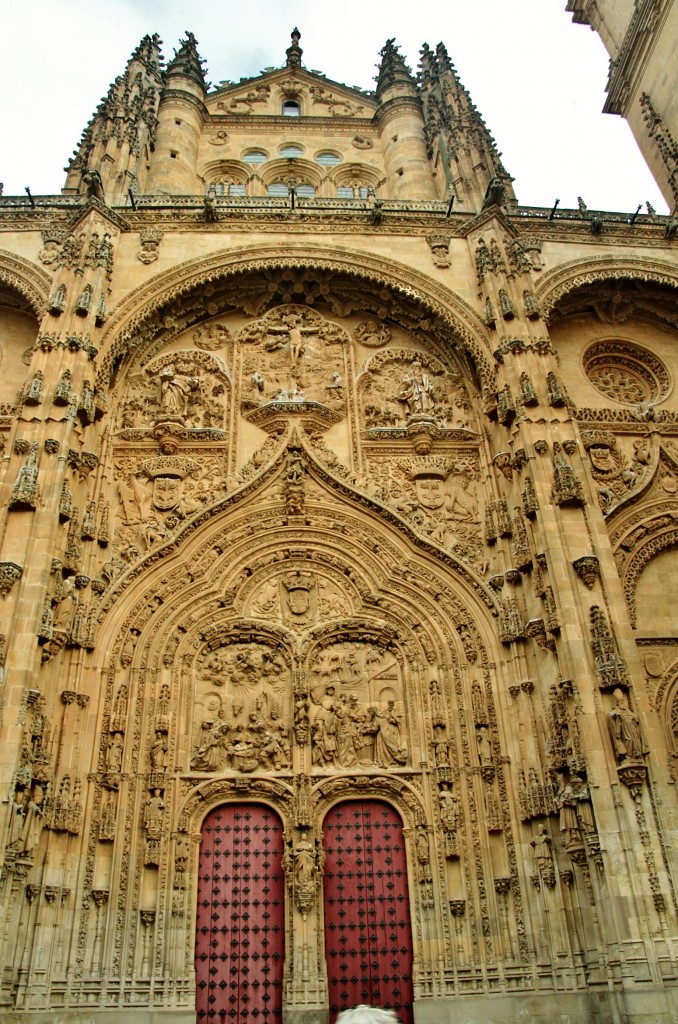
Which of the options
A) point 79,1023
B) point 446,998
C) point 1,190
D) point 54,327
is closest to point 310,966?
point 446,998

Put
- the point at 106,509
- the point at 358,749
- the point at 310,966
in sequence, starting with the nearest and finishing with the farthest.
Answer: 1. the point at 310,966
2. the point at 358,749
3. the point at 106,509

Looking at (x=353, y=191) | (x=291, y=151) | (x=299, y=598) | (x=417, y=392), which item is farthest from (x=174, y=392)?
(x=291, y=151)

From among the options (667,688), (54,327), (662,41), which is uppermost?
(662,41)

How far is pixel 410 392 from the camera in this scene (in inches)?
586

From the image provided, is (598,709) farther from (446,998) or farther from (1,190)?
(1,190)

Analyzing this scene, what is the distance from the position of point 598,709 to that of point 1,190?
1547 cm

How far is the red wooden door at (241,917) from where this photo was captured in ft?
33.3

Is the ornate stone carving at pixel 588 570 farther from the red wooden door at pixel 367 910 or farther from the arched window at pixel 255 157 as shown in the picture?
the arched window at pixel 255 157

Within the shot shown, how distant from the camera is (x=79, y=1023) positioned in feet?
31.3

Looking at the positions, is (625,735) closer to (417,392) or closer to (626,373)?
(417,392)

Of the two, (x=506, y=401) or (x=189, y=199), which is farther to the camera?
(x=189, y=199)

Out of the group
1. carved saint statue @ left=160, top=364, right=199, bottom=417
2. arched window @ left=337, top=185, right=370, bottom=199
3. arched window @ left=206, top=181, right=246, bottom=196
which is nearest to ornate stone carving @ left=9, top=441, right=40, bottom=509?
carved saint statue @ left=160, top=364, right=199, bottom=417

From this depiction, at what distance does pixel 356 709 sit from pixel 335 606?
1.74 meters

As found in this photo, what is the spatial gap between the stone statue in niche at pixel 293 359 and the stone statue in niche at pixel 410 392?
1.92 feet
